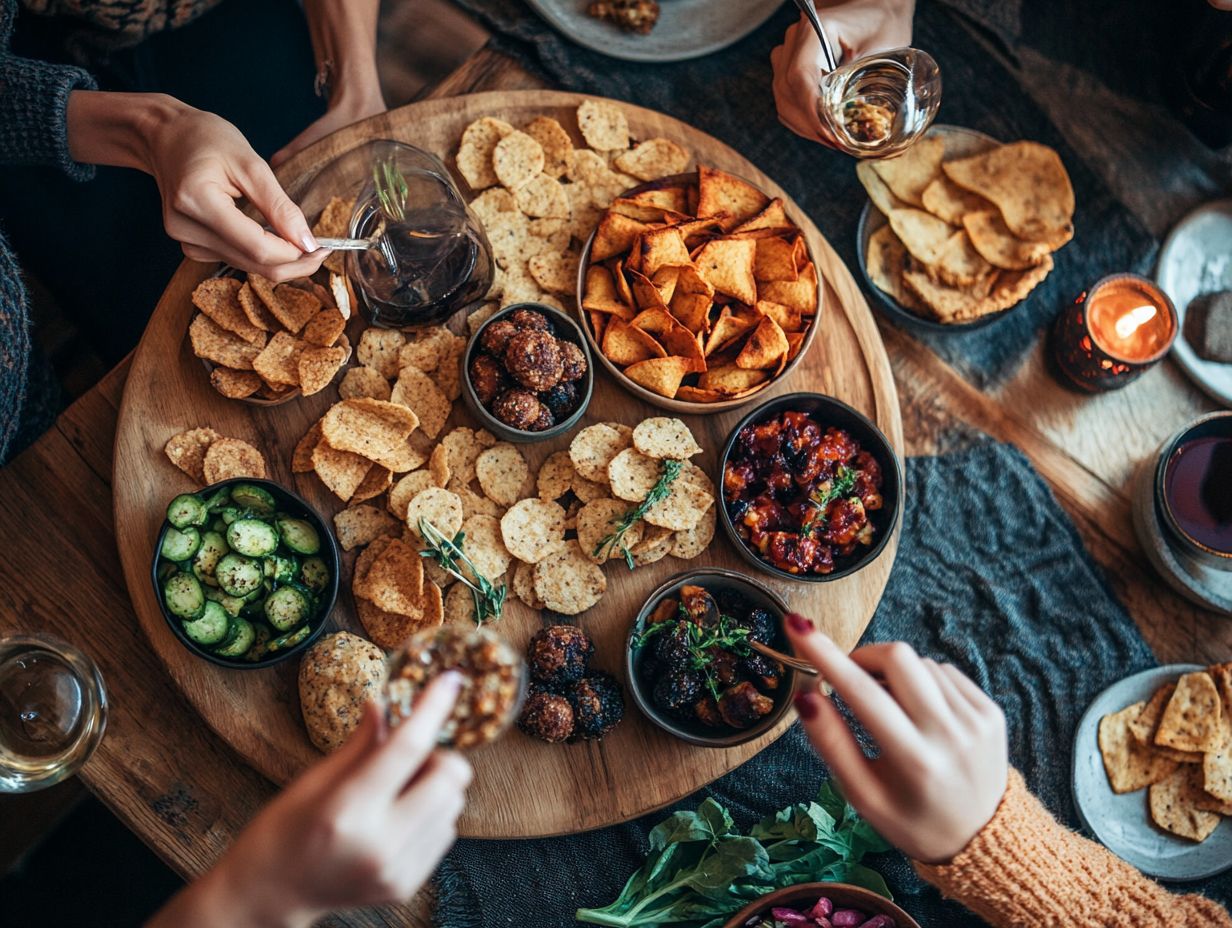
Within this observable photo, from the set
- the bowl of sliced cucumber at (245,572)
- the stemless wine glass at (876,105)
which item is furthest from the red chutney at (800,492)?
the bowl of sliced cucumber at (245,572)

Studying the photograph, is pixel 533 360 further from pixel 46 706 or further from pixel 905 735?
pixel 46 706

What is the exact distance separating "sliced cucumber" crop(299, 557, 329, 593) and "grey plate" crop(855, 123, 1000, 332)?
Result: 1.38 meters

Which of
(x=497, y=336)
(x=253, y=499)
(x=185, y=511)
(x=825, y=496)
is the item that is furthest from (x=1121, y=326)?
(x=185, y=511)

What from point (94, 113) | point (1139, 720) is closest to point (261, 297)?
point (94, 113)

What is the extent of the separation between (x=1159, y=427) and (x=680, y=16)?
1560mm

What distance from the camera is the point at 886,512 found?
1827 mm

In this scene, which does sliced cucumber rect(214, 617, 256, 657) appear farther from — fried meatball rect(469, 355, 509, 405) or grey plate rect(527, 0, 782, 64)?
grey plate rect(527, 0, 782, 64)

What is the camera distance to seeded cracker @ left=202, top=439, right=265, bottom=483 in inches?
69.0

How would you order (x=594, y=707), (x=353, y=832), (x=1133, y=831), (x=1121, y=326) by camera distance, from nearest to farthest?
1. (x=353, y=832)
2. (x=594, y=707)
3. (x=1133, y=831)
4. (x=1121, y=326)

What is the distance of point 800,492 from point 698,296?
0.44 metres

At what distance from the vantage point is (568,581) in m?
1.81

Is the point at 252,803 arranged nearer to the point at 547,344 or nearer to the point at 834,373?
the point at 547,344

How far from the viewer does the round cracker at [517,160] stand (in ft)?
6.29

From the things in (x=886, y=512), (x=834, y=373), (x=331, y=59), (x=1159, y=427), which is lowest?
(x=1159, y=427)
